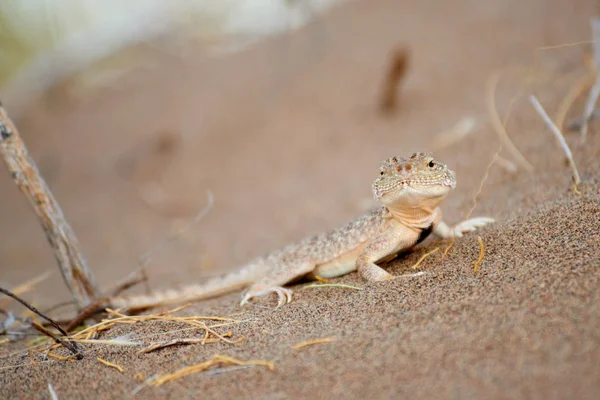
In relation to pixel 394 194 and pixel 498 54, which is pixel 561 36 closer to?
pixel 498 54

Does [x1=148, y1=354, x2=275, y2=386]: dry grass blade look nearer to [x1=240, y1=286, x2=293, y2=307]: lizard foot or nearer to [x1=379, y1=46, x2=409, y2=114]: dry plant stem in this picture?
[x1=240, y1=286, x2=293, y2=307]: lizard foot

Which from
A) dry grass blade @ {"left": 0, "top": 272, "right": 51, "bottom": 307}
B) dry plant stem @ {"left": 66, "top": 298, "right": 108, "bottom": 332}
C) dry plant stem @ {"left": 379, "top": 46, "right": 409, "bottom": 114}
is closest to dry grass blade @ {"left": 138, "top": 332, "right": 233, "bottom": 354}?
dry plant stem @ {"left": 66, "top": 298, "right": 108, "bottom": 332}

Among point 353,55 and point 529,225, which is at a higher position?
point 353,55

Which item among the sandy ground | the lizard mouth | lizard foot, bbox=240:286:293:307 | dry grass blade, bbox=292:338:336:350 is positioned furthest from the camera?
lizard foot, bbox=240:286:293:307

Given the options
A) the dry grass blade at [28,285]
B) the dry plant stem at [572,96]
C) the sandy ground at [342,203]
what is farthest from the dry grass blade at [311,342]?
the dry plant stem at [572,96]

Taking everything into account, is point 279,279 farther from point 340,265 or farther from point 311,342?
point 311,342

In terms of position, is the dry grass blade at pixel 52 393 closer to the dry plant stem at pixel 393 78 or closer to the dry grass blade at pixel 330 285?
the dry grass blade at pixel 330 285

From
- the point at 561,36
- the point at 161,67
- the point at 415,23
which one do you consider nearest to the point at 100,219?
the point at 161,67
